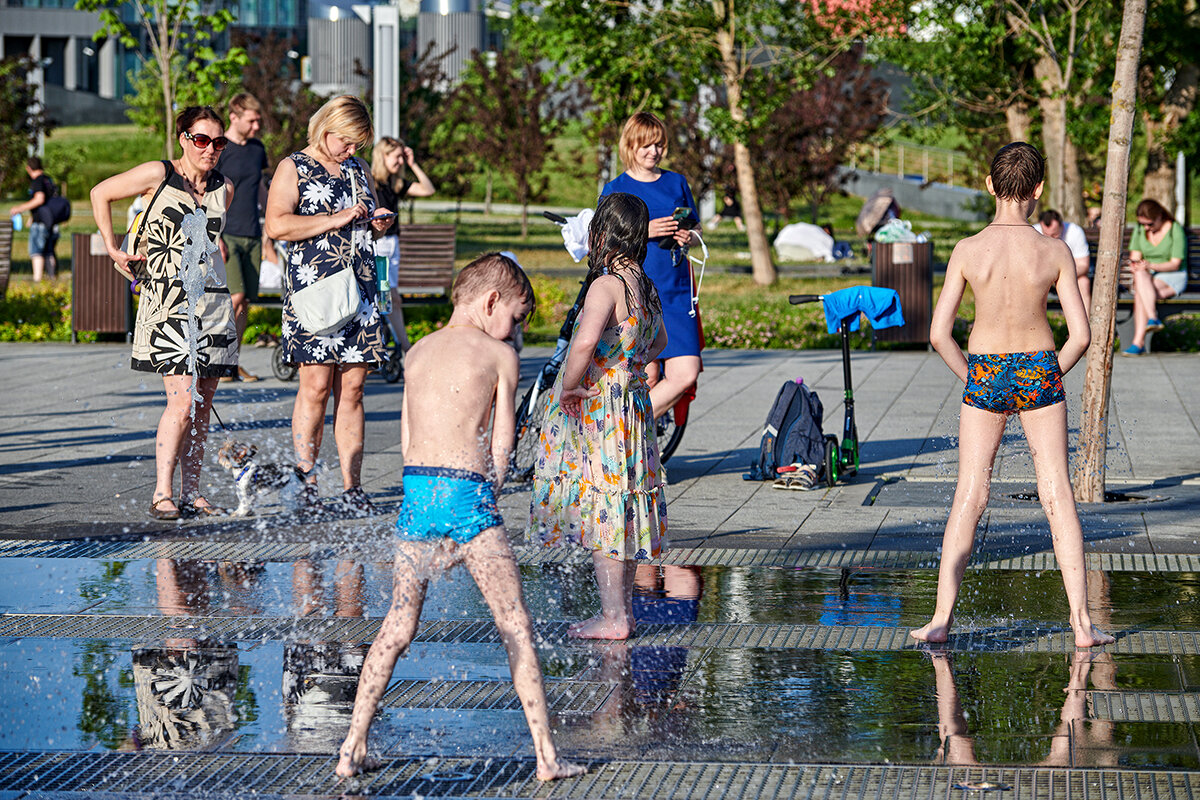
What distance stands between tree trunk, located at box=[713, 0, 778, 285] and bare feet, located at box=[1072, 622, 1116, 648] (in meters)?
16.5

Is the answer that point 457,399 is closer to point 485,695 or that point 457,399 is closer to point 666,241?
point 485,695

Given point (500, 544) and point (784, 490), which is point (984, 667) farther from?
→ point (784, 490)

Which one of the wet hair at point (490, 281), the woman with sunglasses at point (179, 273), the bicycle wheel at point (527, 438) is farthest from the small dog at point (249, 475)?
the wet hair at point (490, 281)

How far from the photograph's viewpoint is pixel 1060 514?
17.2 feet

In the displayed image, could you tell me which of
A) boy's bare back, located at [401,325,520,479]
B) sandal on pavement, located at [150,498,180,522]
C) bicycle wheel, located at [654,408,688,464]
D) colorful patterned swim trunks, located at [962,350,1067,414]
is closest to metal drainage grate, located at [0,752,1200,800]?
boy's bare back, located at [401,325,520,479]

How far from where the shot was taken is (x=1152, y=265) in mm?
15250

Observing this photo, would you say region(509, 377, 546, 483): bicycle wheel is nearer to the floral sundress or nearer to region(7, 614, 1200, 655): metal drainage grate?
region(7, 614, 1200, 655): metal drainage grate

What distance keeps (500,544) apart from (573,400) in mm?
1288

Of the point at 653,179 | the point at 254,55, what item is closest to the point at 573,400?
the point at 653,179

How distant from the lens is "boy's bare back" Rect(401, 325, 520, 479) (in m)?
3.98

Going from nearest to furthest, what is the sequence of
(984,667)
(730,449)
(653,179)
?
(984,667) → (653,179) → (730,449)

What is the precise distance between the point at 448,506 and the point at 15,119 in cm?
3578

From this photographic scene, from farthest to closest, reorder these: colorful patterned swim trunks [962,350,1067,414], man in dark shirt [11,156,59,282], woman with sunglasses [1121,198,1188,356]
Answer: man in dark shirt [11,156,59,282], woman with sunglasses [1121,198,1188,356], colorful patterned swim trunks [962,350,1067,414]

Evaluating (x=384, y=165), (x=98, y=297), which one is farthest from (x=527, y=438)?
(x=98, y=297)
